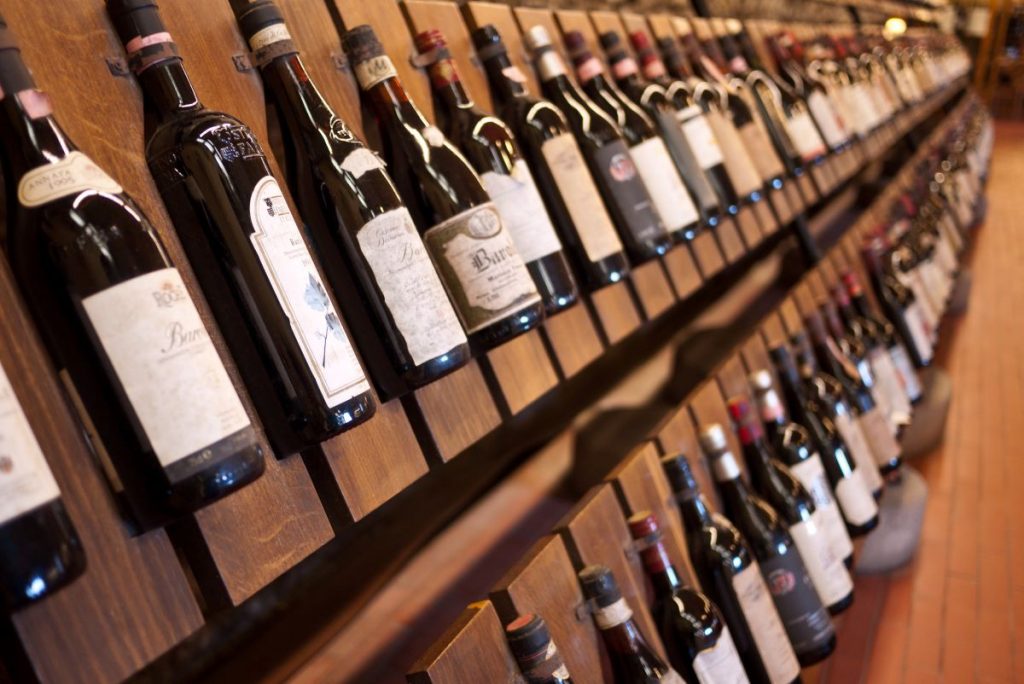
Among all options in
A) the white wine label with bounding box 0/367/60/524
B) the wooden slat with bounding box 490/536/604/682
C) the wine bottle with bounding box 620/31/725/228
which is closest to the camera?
the white wine label with bounding box 0/367/60/524

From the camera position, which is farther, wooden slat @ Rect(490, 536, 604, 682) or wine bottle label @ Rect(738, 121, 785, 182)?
wine bottle label @ Rect(738, 121, 785, 182)

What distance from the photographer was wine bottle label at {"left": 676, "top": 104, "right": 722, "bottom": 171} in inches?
76.5

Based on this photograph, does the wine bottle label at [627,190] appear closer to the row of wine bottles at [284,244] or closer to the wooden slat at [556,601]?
the row of wine bottles at [284,244]

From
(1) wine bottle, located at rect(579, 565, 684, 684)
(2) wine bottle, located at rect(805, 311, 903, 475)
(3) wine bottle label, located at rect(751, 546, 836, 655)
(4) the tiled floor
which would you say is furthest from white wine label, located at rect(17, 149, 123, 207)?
(2) wine bottle, located at rect(805, 311, 903, 475)

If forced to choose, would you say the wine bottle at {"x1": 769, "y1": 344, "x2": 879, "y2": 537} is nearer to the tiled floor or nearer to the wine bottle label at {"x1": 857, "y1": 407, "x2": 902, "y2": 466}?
the wine bottle label at {"x1": 857, "y1": 407, "x2": 902, "y2": 466}

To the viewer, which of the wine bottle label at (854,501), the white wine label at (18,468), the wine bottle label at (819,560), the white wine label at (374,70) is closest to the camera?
the white wine label at (18,468)

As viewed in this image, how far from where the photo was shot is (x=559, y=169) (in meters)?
1.48

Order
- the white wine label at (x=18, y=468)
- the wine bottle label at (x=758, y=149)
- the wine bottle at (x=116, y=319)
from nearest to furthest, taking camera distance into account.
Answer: the white wine label at (x=18, y=468) < the wine bottle at (x=116, y=319) < the wine bottle label at (x=758, y=149)

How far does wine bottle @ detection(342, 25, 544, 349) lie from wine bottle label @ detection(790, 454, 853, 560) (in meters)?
0.85

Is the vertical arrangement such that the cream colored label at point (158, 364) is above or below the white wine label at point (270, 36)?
below

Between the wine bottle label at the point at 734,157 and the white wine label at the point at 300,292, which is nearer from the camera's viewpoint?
the white wine label at the point at 300,292

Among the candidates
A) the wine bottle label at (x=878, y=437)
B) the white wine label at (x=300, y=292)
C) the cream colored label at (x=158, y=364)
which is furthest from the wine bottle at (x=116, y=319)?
the wine bottle label at (x=878, y=437)

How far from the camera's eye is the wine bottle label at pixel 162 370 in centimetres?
75

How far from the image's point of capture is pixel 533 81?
5.78 ft
